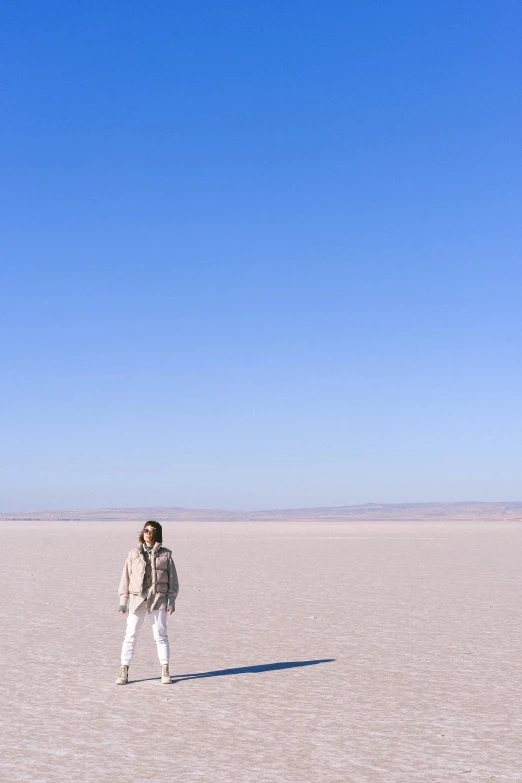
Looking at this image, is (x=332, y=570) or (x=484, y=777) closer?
(x=484, y=777)

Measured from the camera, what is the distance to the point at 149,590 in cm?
1029

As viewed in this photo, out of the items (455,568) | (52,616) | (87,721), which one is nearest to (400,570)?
(455,568)

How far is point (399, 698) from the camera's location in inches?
383

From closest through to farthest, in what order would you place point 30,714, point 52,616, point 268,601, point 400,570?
point 30,714, point 52,616, point 268,601, point 400,570

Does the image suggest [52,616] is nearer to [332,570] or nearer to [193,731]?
[193,731]

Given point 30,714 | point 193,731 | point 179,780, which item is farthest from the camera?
point 30,714

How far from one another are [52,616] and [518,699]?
32.3 ft

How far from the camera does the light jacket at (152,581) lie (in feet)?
33.7

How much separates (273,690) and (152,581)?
1.83m

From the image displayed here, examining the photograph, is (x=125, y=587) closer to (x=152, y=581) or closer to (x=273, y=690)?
(x=152, y=581)

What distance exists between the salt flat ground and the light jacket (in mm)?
1000

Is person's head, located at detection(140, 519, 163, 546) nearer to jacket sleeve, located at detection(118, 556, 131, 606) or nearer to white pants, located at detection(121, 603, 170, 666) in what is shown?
jacket sleeve, located at detection(118, 556, 131, 606)

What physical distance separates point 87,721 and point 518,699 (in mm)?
4530

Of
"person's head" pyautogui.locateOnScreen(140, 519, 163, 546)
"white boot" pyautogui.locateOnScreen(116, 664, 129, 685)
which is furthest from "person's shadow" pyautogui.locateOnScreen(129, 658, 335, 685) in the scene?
"person's head" pyautogui.locateOnScreen(140, 519, 163, 546)
